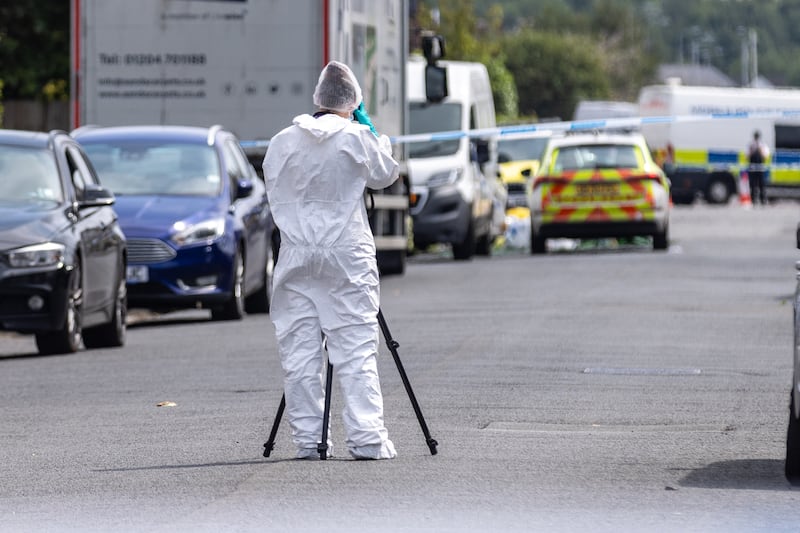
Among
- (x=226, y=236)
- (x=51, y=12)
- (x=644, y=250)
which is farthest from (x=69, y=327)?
(x=51, y=12)

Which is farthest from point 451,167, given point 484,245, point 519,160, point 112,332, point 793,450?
point 793,450

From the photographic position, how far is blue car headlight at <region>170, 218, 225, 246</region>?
17719mm

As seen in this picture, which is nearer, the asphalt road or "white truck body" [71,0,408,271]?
the asphalt road

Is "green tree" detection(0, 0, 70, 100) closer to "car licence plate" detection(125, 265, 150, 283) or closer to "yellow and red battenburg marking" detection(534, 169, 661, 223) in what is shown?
"yellow and red battenburg marking" detection(534, 169, 661, 223)

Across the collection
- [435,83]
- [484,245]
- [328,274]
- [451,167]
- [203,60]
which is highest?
[203,60]

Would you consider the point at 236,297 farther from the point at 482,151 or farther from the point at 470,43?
the point at 470,43

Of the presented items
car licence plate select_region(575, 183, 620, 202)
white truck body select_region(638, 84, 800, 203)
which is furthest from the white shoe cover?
white truck body select_region(638, 84, 800, 203)

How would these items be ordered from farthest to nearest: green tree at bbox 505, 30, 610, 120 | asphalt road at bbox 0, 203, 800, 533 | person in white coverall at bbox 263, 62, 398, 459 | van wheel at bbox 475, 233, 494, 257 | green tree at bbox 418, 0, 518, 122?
green tree at bbox 505, 30, 610, 120, green tree at bbox 418, 0, 518, 122, van wheel at bbox 475, 233, 494, 257, person in white coverall at bbox 263, 62, 398, 459, asphalt road at bbox 0, 203, 800, 533

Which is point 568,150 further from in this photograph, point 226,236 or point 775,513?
point 775,513

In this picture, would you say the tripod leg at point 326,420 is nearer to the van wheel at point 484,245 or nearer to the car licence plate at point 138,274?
the car licence plate at point 138,274

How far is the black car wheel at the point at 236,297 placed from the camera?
1820 centimetres

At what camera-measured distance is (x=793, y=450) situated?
8203mm

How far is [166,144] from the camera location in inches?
743

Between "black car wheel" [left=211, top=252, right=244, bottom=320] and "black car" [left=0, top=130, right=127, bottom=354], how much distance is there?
1.99 m
